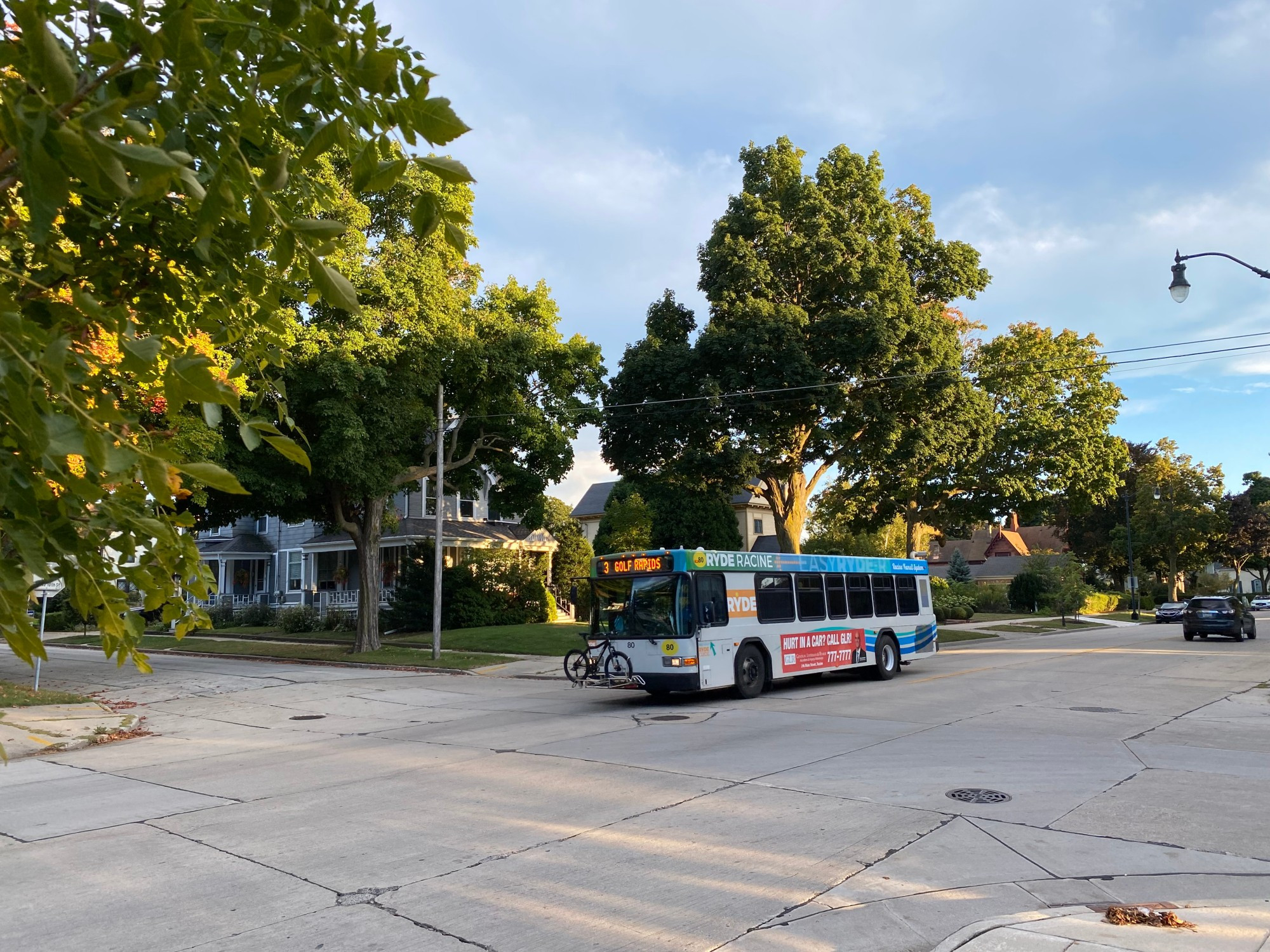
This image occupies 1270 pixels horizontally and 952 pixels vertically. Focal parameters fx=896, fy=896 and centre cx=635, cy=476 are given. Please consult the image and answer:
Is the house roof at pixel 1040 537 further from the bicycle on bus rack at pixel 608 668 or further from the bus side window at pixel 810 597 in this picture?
the bicycle on bus rack at pixel 608 668

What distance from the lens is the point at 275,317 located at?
132 inches

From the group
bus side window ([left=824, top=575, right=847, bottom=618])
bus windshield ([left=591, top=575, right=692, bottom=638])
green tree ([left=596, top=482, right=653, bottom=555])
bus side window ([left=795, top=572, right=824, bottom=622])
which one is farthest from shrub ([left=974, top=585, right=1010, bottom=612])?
bus windshield ([left=591, top=575, right=692, bottom=638])

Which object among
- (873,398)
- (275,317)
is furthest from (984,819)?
(873,398)

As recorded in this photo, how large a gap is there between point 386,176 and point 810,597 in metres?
17.4

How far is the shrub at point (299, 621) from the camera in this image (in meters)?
38.7

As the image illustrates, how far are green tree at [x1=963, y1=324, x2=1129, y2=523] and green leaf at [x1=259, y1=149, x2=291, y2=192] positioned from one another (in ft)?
113

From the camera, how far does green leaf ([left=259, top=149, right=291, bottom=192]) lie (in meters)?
2.20

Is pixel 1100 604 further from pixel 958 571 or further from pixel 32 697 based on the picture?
pixel 32 697

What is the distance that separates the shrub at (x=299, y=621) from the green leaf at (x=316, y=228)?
128 feet

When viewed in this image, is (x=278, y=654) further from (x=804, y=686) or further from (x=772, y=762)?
(x=772, y=762)

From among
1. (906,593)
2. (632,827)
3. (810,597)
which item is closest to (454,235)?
(632,827)

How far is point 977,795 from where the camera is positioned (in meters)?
8.45

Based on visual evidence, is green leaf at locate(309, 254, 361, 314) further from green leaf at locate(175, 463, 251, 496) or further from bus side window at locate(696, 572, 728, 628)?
bus side window at locate(696, 572, 728, 628)

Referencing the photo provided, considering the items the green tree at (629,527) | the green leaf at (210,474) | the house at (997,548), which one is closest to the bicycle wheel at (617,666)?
the green leaf at (210,474)
